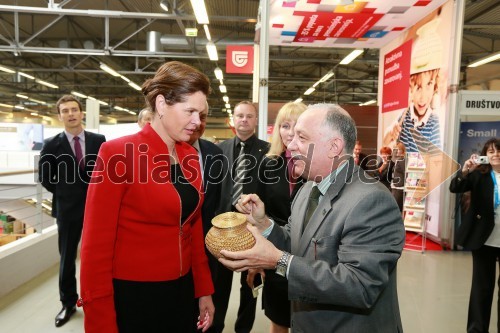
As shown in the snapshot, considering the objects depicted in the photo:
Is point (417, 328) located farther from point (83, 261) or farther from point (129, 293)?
point (83, 261)

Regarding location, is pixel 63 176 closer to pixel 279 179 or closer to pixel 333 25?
pixel 279 179

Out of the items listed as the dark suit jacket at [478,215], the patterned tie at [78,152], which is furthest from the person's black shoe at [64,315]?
the dark suit jacket at [478,215]

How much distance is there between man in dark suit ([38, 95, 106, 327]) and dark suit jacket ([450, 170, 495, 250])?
10.0 ft

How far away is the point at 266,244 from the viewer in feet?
4.10

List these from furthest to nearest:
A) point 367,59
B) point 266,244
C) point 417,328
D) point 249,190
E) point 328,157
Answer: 1. point 367,59
2. point 417,328
3. point 249,190
4. point 328,157
5. point 266,244

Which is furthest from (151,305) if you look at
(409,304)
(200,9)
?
(200,9)

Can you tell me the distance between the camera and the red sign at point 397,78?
6.89m

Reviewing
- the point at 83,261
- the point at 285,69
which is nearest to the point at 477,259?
the point at 83,261

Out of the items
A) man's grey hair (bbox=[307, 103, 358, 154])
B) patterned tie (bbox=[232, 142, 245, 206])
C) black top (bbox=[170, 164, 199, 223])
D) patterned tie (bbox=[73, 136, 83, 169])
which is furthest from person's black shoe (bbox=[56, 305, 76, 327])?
man's grey hair (bbox=[307, 103, 358, 154])

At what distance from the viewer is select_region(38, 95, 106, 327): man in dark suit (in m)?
3.17

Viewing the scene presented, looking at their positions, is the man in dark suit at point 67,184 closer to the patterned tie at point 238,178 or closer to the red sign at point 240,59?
the patterned tie at point 238,178

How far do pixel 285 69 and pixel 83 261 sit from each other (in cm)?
1633

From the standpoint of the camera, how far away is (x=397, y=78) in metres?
7.34

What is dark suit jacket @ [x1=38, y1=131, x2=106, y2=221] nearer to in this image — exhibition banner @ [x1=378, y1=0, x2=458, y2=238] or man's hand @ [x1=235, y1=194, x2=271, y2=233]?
man's hand @ [x1=235, y1=194, x2=271, y2=233]
